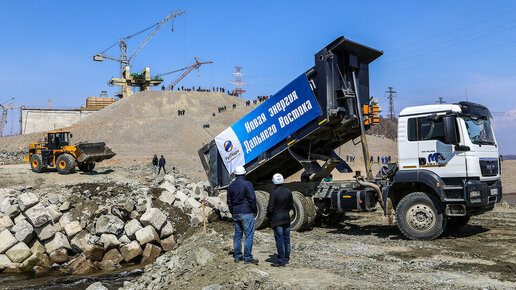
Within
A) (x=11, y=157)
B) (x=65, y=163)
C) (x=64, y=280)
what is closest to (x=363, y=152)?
(x=64, y=280)

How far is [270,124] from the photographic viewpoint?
1282 cm

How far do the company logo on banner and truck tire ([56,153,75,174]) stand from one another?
49.6 feet

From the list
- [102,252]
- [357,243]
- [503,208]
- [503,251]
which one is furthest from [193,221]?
[503,208]

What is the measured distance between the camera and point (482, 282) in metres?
7.06

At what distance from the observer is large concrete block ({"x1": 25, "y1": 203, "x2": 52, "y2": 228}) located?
13.6 meters

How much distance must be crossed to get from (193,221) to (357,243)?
677 centimetres

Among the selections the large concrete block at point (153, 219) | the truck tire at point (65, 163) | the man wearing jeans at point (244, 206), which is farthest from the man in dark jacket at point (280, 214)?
the truck tire at point (65, 163)

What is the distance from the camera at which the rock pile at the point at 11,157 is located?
37281 mm

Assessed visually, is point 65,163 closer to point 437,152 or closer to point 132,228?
point 132,228

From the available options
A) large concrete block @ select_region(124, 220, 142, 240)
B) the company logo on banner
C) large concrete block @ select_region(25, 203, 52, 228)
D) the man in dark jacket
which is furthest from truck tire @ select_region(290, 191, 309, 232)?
large concrete block @ select_region(25, 203, 52, 228)

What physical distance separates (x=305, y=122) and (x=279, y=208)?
4766mm

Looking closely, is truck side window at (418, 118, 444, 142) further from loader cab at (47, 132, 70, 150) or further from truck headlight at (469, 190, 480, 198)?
loader cab at (47, 132, 70, 150)

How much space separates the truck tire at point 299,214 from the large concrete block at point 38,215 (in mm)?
8045

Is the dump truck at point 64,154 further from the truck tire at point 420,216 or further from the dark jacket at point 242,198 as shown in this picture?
the dark jacket at point 242,198
